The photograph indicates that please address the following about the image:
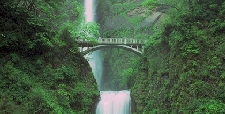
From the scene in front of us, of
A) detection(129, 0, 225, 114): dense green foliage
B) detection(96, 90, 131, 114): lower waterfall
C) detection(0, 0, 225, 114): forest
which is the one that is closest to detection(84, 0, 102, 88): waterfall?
detection(96, 90, 131, 114): lower waterfall

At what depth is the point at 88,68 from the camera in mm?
22875

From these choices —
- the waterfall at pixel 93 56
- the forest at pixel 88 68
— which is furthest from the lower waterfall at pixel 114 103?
the waterfall at pixel 93 56

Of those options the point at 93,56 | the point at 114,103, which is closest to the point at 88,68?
the point at 114,103

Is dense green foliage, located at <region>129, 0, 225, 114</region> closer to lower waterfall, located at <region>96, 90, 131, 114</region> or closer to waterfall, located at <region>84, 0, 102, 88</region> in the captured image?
lower waterfall, located at <region>96, 90, 131, 114</region>

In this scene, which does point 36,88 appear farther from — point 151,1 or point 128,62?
point 128,62

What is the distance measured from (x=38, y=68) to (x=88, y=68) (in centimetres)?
541

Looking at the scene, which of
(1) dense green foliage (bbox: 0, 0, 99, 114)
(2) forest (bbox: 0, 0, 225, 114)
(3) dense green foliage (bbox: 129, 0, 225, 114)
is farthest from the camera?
(1) dense green foliage (bbox: 0, 0, 99, 114)

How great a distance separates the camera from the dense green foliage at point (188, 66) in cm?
1495

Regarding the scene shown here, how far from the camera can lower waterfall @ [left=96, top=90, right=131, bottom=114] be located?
23.5 m

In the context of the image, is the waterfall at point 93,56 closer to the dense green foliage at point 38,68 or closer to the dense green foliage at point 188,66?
the dense green foliage at point 38,68

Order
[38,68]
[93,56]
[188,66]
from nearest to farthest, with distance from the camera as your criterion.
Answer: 1. [188,66]
2. [38,68]
3. [93,56]

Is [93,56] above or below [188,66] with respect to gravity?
below

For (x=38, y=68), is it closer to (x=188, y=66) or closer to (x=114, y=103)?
(x=114, y=103)

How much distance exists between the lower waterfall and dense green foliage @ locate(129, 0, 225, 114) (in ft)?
6.74
